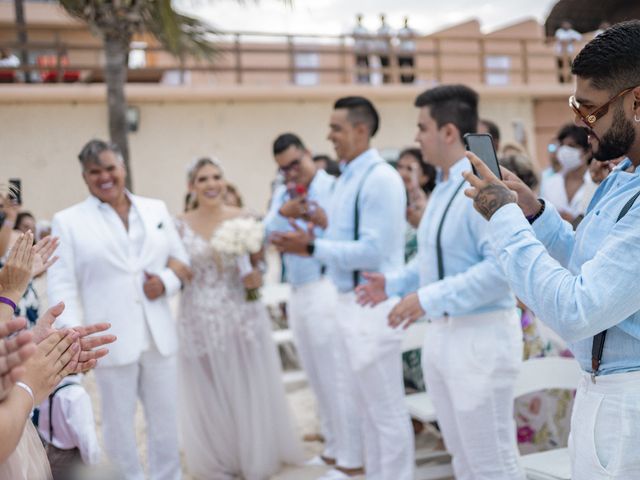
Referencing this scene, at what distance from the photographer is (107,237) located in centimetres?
438

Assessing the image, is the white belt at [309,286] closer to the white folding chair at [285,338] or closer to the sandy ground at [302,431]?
the sandy ground at [302,431]

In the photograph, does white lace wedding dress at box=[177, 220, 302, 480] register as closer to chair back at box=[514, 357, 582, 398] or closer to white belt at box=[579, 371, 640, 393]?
chair back at box=[514, 357, 582, 398]

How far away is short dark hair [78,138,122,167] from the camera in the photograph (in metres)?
4.38

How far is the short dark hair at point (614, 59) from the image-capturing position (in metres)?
2.14

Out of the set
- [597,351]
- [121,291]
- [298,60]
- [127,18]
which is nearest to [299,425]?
[121,291]

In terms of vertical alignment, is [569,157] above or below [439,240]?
above

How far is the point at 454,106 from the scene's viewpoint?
12.4 feet

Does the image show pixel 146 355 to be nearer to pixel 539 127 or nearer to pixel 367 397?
pixel 367 397

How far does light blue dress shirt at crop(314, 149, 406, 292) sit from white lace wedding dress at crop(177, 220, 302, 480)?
88 centimetres

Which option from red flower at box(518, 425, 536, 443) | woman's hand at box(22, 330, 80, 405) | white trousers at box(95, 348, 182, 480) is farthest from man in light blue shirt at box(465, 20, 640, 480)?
white trousers at box(95, 348, 182, 480)

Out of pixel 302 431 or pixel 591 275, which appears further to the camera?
pixel 302 431

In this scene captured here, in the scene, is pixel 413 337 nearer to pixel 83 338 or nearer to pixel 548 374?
pixel 548 374

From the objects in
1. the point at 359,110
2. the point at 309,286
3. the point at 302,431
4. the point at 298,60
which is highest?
the point at 298,60

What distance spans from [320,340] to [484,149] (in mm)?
3428
